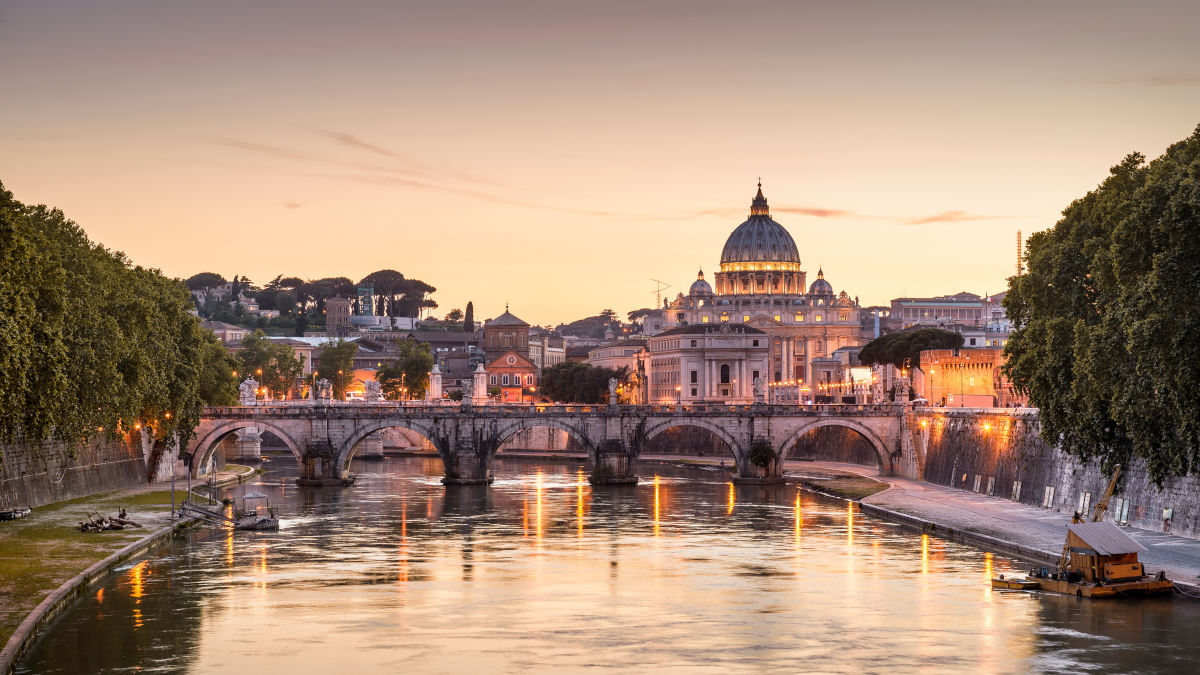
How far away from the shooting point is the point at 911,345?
165 m

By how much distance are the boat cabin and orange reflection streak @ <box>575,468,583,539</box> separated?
92.1 feet

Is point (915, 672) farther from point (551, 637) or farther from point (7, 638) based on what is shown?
point (7, 638)

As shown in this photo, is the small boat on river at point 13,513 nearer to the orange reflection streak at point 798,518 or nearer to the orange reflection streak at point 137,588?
the orange reflection streak at point 137,588

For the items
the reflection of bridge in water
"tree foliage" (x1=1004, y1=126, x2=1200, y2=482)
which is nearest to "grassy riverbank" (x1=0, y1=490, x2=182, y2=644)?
the reflection of bridge in water

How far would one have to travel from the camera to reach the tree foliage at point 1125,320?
5216 centimetres

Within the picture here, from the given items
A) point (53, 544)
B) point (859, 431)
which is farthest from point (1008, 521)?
point (53, 544)

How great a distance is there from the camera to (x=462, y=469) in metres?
110

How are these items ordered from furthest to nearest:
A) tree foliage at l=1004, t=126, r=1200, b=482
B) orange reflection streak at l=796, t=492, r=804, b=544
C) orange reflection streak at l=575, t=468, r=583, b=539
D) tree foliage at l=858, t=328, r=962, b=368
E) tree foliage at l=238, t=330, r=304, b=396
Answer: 1. tree foliage at l=238, t=330, r=304, b=396
2. tree foliage at l=858, t=328, r=962, b=368
3. orange reflection streak at l=575, t=468, r=583, b=539
4. orange reflection streak at l=796, t=492, r=804, b=544
5. tree foliage at l=1004, t=126, r=1200, b=482

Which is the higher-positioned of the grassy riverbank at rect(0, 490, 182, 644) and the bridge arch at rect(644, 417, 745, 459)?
the bridge arch at rect(644, 417, 745, 459)

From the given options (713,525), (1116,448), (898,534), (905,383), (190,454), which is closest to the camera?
(1116,448)

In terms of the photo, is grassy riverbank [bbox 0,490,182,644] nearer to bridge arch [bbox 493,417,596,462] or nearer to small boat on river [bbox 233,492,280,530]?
small boat on river [bbox 233,492,280,530]

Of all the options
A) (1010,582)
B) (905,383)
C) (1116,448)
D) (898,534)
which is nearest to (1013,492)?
(898,534)

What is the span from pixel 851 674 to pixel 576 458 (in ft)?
370

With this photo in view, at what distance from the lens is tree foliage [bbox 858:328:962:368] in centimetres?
16099
